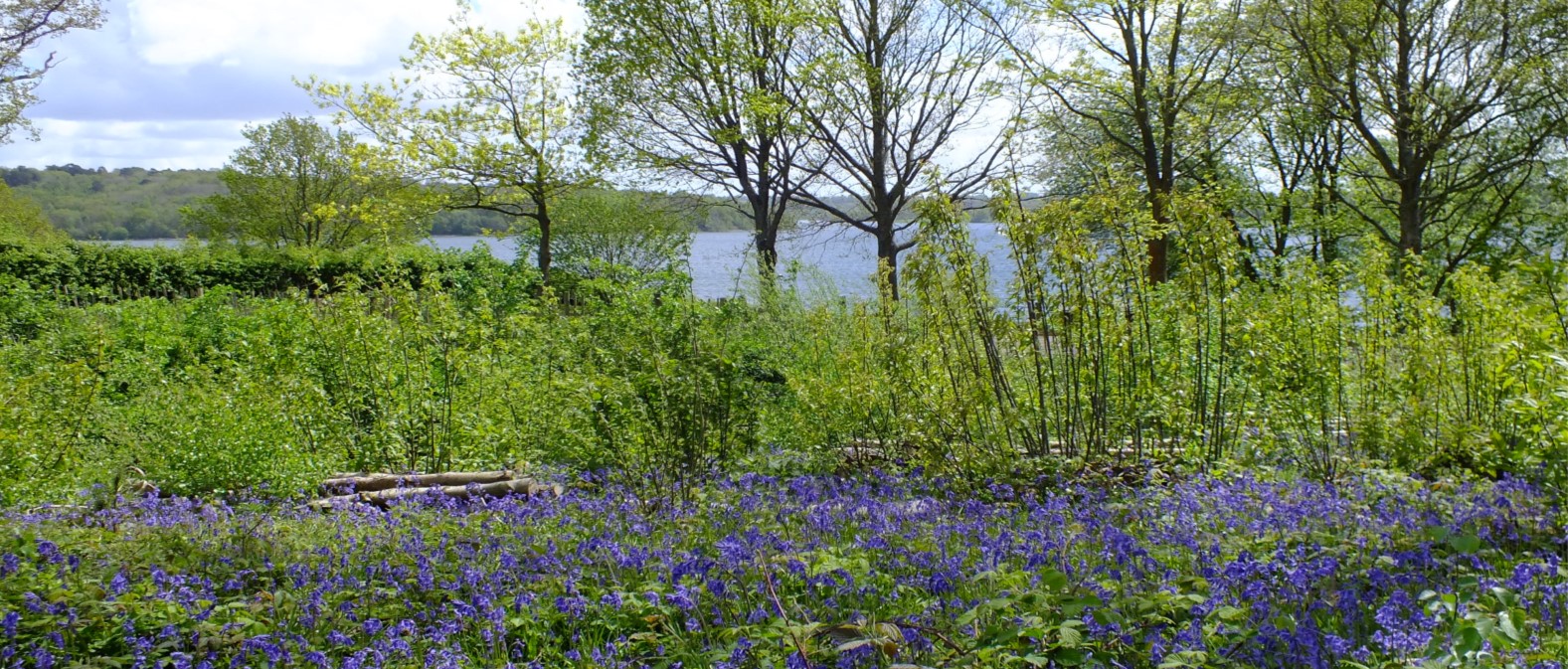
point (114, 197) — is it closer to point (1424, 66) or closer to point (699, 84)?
point (699, 84)

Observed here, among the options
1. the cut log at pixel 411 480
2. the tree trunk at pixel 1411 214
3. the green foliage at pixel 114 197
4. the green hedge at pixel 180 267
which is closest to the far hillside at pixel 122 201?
the green foliage at pixel 114 197

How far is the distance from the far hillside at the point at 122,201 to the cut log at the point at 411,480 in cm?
2162

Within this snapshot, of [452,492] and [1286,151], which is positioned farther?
[1286,151]

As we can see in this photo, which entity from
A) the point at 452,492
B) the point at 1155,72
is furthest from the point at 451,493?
the point at 1155,72

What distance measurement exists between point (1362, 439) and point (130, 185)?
112443 millimetres

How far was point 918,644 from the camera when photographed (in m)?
2.50

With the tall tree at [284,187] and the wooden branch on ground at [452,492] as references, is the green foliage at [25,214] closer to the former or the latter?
the tall tree at [284,187]

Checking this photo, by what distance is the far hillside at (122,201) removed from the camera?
148ft

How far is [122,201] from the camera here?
8038cm

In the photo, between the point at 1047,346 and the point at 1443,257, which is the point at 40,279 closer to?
the point at 1047,346

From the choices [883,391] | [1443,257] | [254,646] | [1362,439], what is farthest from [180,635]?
[1443,257]

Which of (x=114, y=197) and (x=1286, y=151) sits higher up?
(x=114, y=197)

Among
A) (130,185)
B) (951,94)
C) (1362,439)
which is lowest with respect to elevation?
(1362,439)

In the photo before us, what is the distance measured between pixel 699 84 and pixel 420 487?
45.9 ft
